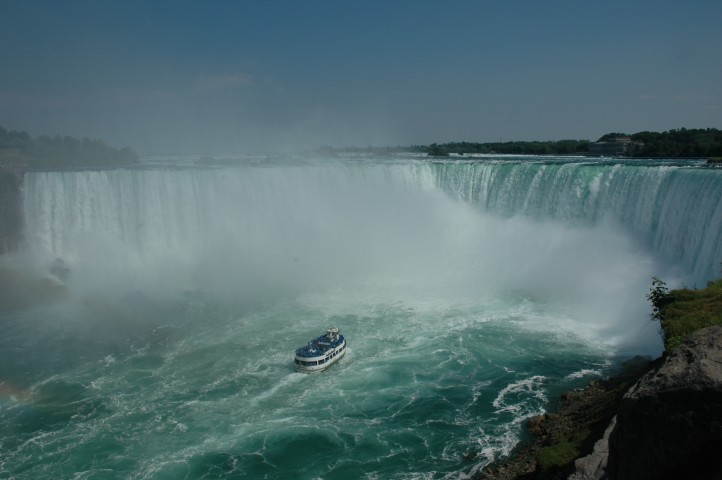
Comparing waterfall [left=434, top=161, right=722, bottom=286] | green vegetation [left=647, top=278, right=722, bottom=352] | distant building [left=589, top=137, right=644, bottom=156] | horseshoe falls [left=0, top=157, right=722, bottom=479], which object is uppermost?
distant building [left=589, top=137, right=644, bottom=156]

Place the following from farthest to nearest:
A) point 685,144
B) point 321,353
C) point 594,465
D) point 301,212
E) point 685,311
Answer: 1. point 685,144
2. point 301,212
3. point 321,353
4. point 685,311
5. point 594,465

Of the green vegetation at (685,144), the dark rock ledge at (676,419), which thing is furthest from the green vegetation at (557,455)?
the green vegetation at (685,144)

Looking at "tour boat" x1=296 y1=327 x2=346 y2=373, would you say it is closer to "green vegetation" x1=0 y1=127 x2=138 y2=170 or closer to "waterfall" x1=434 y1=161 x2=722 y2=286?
"waterfall" x1=434 y1=161 x2=722 y2=286

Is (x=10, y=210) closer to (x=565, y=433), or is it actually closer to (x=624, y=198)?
(x=565, y=433)

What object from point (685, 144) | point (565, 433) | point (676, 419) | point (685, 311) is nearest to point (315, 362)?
point (565, 433)

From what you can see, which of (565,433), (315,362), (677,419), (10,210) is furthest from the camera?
(10,210)

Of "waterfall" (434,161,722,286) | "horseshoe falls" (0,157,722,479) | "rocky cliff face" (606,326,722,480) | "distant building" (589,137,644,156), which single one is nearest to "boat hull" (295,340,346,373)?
"horseshoe falls" (0,157,722,479)

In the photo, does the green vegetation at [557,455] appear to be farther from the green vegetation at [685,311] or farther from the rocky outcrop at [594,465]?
the green vegetation at [685,311]
